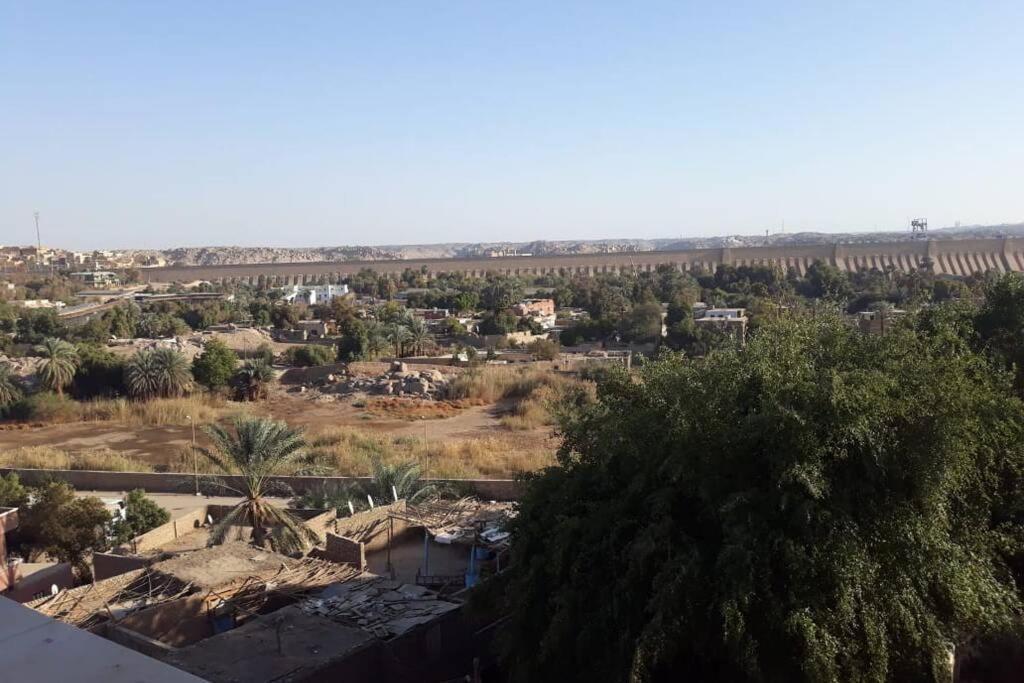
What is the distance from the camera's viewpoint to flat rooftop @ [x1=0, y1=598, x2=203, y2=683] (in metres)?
2.46

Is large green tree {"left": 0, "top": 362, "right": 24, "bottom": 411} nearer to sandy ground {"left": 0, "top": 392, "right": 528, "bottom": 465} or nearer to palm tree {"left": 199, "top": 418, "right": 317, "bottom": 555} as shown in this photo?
sandy ground {"left": 0, "top": 392, "right": 528, "bottom": 465}

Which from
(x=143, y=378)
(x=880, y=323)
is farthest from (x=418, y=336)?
(x=880, y=323)

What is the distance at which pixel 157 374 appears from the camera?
32.8 metres

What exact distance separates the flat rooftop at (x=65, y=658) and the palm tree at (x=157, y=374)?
32233mm

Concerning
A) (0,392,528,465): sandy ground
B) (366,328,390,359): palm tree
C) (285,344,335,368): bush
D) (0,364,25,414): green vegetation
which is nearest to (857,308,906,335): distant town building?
(0,392,528,465): sandy ground

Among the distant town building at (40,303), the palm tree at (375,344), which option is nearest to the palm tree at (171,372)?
the palm tree at (375,344)

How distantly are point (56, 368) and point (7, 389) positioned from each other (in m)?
1.83

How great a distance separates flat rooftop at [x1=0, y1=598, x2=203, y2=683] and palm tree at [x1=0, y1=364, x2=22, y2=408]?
3395 cm

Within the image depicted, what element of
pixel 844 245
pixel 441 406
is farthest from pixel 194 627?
pixel 844 245

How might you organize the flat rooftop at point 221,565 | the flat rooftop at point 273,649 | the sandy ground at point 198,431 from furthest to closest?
the sandy ground at point 198,431
the flat rooftop at point 221,565
the flat rooftop at point 273,649

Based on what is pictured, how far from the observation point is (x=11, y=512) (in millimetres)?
13523

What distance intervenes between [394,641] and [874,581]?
16.4 feet

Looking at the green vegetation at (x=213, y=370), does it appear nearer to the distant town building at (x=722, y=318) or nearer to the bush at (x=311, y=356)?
the bush at (x=311, y=356)

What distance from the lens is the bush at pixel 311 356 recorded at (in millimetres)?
39469
